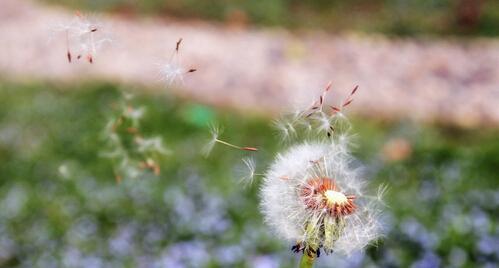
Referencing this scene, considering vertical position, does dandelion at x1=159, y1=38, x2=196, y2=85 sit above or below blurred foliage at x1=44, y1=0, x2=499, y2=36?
above

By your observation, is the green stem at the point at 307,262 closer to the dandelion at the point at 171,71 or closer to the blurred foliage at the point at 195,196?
the dandelion at the point at 171,71

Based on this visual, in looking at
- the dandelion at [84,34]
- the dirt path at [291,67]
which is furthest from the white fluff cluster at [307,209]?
the dirt path at [291,67]

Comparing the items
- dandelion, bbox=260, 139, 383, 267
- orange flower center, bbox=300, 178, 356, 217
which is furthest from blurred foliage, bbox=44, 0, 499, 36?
orange flower center, bbox=300, 178, 356, 217

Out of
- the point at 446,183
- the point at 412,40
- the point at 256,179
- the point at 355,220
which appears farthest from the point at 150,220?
the point at 412,40

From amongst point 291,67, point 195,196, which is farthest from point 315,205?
point 291,67

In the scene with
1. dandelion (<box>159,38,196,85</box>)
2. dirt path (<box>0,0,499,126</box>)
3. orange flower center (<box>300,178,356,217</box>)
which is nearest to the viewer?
orange flower center (<box>300,178,356,217</box>)

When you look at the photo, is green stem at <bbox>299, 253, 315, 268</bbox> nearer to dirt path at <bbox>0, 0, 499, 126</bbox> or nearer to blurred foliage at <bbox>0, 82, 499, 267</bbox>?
blurred foliage at <bbox>0, 82, 499, 267</bbox>
